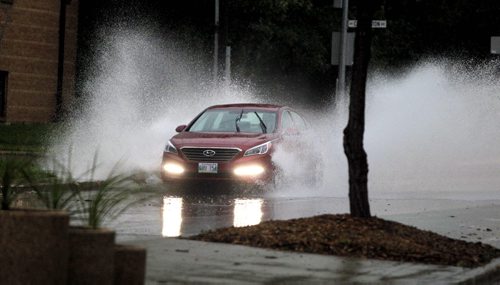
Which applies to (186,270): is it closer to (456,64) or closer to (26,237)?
(26,237)

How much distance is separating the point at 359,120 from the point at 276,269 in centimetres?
303

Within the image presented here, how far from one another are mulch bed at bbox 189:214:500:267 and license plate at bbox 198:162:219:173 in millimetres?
8127

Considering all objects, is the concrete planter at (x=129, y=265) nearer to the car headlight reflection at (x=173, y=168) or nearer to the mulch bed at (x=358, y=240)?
the mulch bed at (x=358, y=240)

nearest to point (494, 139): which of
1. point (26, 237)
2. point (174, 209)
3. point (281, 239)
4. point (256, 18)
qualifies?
point (256, 18)

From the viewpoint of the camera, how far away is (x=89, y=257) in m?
8.72

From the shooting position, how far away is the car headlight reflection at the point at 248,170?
22359mm

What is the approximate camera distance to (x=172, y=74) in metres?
45.2

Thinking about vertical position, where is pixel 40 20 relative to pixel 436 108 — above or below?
above

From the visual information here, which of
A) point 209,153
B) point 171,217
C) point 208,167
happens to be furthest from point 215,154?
point 171,217

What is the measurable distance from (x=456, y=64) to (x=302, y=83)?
9.50 m

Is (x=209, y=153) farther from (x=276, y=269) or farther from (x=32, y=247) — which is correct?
(x=32, y=247)

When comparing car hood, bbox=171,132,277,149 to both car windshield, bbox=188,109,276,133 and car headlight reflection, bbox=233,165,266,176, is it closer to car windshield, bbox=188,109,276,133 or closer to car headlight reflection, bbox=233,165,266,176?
car headlight reflection, bbox=233,165,266,176

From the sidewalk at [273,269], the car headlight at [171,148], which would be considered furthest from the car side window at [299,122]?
the sidewalk at [273,269]

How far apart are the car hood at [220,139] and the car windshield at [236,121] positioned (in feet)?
1.73
